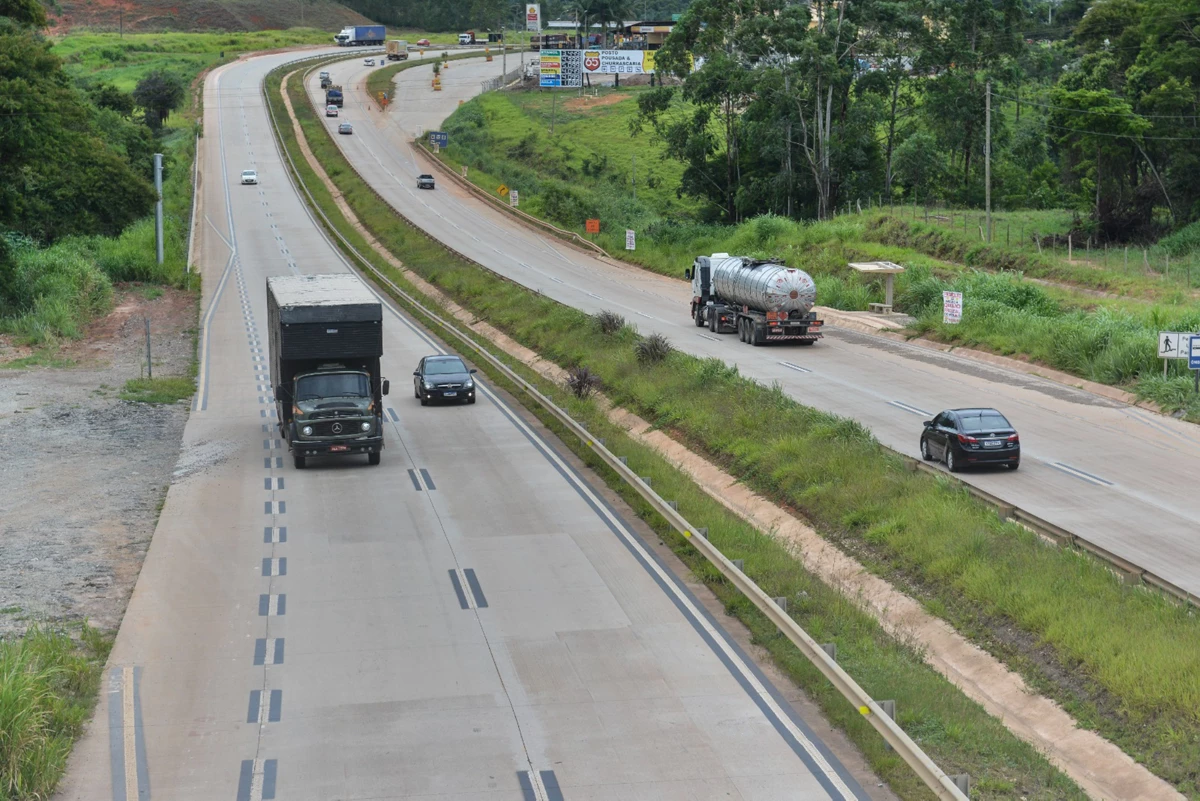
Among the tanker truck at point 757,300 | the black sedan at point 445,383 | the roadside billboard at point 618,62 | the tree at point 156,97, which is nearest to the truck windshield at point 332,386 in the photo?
the black sedan at point 445,383

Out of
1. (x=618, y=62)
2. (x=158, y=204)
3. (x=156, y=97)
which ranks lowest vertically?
(x=158, y=204)

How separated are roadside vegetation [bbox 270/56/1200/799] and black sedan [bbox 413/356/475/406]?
466 centimetres

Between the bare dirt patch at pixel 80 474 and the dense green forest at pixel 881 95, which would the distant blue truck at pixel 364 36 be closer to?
the dense green forest at pixel 881 95

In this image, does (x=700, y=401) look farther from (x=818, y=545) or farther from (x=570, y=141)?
(x=570, y=141)

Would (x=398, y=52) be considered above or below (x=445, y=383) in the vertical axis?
above

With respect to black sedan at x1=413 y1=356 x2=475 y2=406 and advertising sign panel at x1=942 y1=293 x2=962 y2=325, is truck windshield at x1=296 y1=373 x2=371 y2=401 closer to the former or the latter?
black sedan at x1=413 y1=356 x2=475 y2=406

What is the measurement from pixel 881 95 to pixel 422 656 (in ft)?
236

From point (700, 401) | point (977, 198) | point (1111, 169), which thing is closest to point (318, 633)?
point (700, 401)

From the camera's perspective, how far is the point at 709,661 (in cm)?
1719

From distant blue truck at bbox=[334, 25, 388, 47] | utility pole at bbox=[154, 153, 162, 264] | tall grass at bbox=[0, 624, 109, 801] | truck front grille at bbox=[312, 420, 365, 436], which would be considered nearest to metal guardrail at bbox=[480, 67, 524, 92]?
distant blue truck at bbox=[334, 25, 388, 47]

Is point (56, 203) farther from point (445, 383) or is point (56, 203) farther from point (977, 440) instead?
point (977, 440)

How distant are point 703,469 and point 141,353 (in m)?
26.2

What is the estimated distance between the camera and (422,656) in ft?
57.6

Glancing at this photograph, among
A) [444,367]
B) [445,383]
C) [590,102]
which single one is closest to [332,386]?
[445,383]
